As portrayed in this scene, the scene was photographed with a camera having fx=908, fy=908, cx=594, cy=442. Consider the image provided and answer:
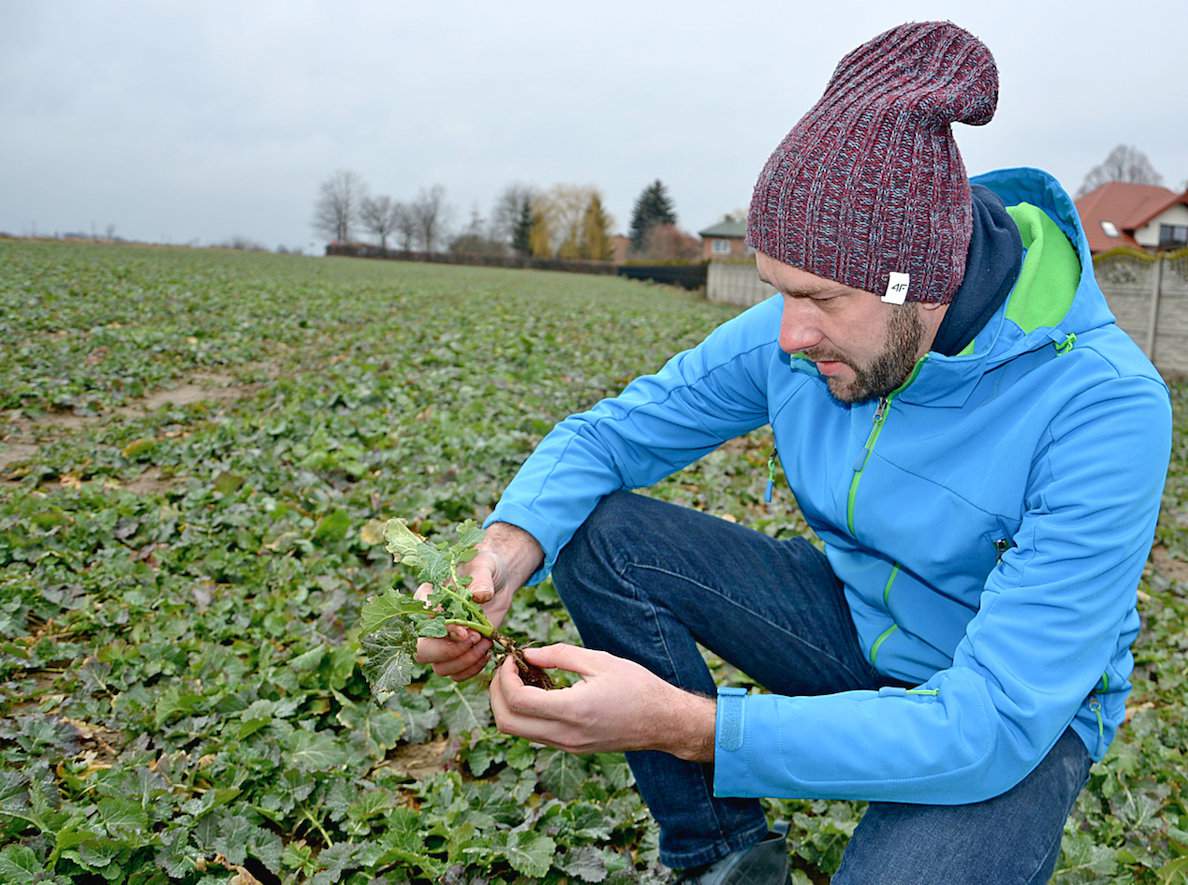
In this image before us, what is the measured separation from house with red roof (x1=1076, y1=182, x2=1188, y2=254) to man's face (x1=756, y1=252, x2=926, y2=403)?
38.9 m

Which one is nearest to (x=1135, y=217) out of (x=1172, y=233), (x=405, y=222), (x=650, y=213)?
(x=1172, y=233)

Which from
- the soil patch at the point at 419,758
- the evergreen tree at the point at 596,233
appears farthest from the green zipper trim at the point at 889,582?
the evergreen tree at the point at 596,233

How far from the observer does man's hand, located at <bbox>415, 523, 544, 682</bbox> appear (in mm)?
1875

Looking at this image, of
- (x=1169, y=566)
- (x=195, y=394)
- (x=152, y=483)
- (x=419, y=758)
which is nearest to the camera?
(x=419, y=758)

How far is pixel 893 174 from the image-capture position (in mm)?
1740

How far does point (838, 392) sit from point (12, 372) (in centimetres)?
685

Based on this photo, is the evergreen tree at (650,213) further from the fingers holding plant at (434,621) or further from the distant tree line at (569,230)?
the fingers holding plant at (434,621)

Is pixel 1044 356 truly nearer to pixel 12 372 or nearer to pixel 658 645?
pixel 658 645

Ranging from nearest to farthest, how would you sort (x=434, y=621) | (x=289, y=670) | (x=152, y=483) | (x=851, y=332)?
(x=434, y=621), (x=851, y=332), (x=289, y=670), (x=152, y=483)

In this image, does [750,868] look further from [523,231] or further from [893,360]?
[523,231]

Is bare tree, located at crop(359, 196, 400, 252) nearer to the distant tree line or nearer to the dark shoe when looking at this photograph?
the distant tree line

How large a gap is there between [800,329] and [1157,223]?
43443 mm

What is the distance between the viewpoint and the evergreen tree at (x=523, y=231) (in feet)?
249

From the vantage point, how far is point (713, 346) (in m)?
2.33
